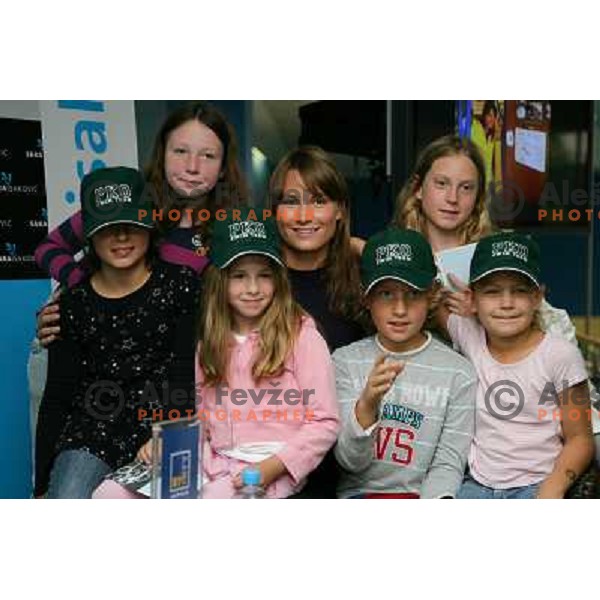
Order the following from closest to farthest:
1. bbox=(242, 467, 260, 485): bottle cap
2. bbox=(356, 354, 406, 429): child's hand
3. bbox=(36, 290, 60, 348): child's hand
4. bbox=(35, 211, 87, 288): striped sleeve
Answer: bbox=(356, 354, 406, 429): child's hand < bbox=(242, 467, 260, 485): bottle cap < bbox=(36, 290, 60, 348): child's hand < bbox=(35, 211, 87, 288): striped sleeve

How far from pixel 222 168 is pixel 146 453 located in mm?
914

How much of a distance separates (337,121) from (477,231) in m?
0.56

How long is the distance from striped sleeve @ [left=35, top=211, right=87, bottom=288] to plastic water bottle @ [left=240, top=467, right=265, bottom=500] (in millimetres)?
893

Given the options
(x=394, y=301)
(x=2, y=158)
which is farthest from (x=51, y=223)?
(x=394, y=301)

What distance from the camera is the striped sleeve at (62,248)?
9.86 feet

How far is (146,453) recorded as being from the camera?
2.79 meters

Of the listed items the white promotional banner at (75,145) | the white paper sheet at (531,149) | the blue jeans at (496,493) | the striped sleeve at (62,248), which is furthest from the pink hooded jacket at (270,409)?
the white paper sheet at (531,149)

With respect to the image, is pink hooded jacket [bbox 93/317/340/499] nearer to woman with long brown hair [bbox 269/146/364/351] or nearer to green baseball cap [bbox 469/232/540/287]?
woman with long brown hair [bbox 269/146/364/351]

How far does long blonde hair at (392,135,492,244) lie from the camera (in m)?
2.96

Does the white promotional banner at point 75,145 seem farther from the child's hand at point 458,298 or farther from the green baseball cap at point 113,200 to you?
the child's hand at point 458,298

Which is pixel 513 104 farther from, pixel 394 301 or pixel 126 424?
pixel 126 424

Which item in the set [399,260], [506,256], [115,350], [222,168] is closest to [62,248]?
[115,350]

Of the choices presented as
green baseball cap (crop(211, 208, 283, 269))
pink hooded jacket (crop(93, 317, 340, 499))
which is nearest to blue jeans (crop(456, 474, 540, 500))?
pink hooded jacket (crop(93, 317, 340, 499))

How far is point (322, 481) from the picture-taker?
113 inches
